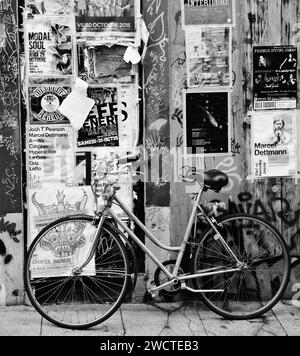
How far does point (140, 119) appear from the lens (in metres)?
6.05

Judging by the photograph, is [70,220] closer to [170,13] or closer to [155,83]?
[155,83]

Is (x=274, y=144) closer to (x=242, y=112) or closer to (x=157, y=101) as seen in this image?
(x=242, y=112)

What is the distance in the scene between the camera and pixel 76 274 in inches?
223

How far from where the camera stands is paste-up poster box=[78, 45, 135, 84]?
19.6ft

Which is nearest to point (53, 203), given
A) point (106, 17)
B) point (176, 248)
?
point (176, 248)

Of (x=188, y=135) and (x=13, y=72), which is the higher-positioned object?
(x=13, y=72)

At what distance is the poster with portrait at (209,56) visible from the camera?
600 centimetres

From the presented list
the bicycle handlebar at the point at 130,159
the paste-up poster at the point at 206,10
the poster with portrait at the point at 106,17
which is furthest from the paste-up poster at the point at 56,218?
the paste-up poster at the point at 206,10

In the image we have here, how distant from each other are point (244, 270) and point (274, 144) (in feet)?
3.51

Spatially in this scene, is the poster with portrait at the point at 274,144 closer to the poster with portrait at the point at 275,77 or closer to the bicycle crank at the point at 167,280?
the poster with portrait at the point at 275,77

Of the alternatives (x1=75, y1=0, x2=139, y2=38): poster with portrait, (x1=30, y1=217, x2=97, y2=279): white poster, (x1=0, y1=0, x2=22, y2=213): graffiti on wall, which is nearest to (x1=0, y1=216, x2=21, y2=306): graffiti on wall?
(x1=0, y1=0, x2=22, y2=213): graffiti on wall

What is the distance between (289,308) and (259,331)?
554 mm

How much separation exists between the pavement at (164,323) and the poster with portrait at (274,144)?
1125 millimetres

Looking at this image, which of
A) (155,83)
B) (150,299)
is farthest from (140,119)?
(150,299)
